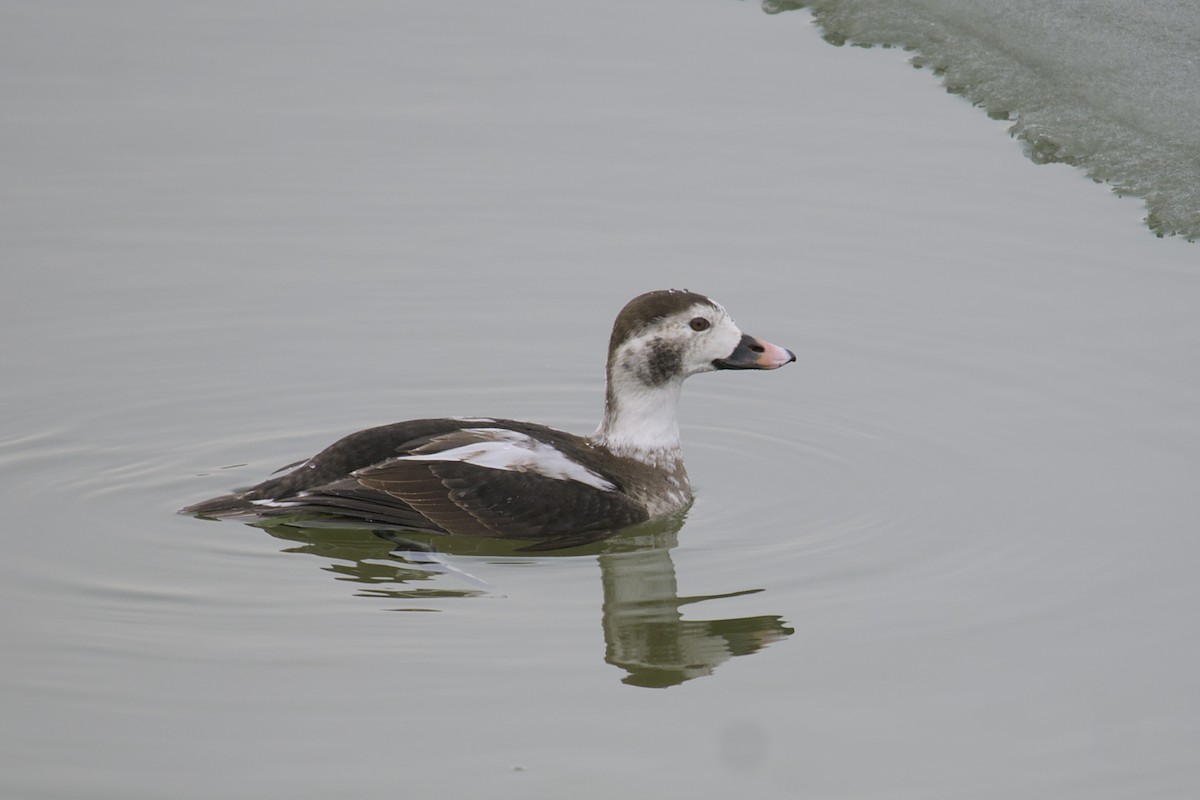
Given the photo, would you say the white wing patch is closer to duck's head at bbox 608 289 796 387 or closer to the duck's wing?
the duck's wing

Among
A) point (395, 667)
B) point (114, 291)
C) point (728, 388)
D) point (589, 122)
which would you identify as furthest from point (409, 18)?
point (395, 667)

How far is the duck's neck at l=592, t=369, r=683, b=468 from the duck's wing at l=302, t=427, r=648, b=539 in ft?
1.53

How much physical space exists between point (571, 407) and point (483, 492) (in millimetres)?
1662

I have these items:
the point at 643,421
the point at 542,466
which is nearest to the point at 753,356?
the point at 643,421

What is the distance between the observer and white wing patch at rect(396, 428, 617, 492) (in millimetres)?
7891

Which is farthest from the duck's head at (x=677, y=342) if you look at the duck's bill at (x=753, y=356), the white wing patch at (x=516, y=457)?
the white wing patch at (x=516, y=457)

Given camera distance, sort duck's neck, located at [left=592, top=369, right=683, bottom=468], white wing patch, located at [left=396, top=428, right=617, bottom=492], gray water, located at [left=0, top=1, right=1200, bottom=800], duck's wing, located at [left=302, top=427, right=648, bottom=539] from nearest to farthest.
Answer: gray water, located at [left=0, top=1, right=1200, bottom=800] < duck's wing, located at [left=302, top=427, right=648, bottom=539] < white wing patch, located at [left=396, top=428, right=617, bottom=492] < duck's neck, located at [left=592, top=369, right=683, bottom=468]

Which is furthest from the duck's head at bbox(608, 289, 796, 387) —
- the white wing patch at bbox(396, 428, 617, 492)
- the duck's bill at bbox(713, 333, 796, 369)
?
the white wing patch at bbox(396, 428, 617, 492)

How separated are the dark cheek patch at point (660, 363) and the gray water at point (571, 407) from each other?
64 centimetres

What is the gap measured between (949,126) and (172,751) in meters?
7.71

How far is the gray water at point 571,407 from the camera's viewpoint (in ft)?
19.7

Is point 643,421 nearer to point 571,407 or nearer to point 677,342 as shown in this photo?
point 677,342

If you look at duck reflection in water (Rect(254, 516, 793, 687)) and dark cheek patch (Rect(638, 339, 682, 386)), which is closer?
duck reflection in water (Rect(254, 516, 793, 687))

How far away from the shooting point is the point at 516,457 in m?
7.93
